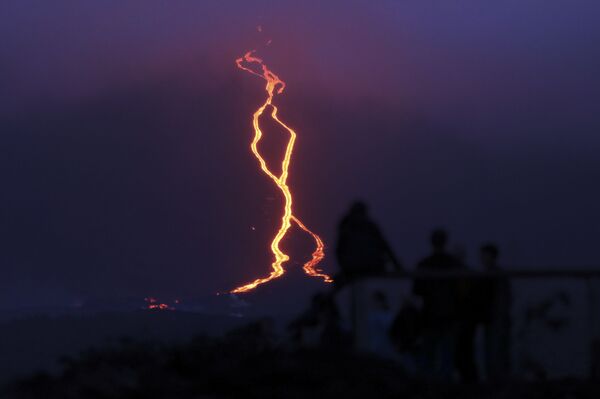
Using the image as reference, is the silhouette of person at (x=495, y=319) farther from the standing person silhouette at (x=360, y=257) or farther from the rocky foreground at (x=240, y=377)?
the standing person silhouette at (x=360, y=257)

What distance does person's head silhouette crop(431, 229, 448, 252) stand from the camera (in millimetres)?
11008

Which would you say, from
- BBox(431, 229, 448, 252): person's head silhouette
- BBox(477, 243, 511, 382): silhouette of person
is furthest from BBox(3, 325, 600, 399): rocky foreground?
BBox(431, 229, 448, 252): person's head silhouette

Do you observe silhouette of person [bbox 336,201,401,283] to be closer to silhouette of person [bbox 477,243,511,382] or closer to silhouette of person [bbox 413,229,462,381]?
silhouette of person [bbox 413,229,462,381]

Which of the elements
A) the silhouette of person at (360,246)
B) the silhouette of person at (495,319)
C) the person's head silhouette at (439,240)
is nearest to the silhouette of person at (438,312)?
the person's head silhouette at (439,240)

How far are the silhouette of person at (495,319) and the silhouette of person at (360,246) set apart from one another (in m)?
0.97

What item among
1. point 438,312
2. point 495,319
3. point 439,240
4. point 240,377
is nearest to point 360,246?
point 439,240

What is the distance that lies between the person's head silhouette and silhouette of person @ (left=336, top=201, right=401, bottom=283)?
532mm

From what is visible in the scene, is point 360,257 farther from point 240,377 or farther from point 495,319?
point 240,377

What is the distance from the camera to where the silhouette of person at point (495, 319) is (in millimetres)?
10867

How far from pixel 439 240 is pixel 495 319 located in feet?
2.95

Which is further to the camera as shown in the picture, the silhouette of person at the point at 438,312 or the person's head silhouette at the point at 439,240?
the person's head silhouette at the point at 439,240

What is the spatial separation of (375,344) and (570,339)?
192 cm

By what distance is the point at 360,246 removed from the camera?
1119 cm

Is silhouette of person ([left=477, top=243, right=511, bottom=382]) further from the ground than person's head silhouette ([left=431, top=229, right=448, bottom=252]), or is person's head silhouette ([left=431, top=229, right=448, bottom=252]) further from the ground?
person's head silhouette ([left=431, top=229, right=448, bottom=252])
